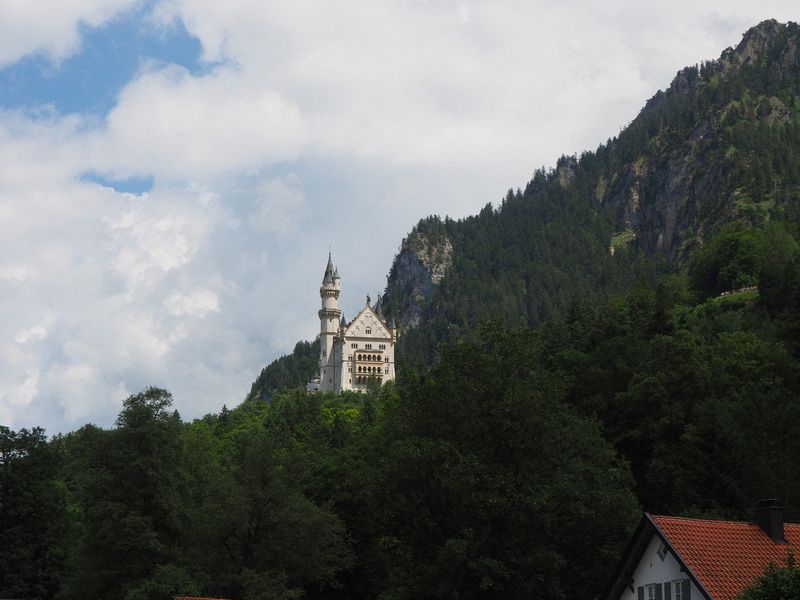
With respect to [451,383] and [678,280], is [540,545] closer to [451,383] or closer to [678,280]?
[451,383]

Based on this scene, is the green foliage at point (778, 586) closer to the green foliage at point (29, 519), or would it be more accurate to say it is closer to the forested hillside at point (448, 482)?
the forested hillside at point (448, 482)

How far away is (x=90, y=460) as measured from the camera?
66.4 metres

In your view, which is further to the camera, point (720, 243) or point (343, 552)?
point (720, 243)

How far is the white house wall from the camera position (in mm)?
37469

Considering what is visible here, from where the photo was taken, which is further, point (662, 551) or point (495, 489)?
point (495, 489)

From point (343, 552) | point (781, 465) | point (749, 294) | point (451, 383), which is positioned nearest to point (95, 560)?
point (343, 552)

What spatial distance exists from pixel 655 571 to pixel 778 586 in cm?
945

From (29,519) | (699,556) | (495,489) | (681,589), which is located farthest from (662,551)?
(29,519)

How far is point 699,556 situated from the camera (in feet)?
121

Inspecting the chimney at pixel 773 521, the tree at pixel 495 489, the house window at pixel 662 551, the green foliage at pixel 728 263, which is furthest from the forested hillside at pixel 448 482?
the green foliage at pixel 728 263

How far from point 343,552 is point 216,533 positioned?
7.81 m

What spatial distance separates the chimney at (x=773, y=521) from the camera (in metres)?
39.1

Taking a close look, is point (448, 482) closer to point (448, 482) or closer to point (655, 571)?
point (448, 482)

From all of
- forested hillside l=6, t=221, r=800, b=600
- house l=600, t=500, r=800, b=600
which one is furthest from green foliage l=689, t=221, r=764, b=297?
house l=600, t=500, r=800, b=600
